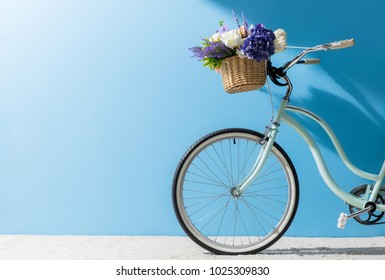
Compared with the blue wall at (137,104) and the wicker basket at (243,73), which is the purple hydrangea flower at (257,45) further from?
the blue wall at (137,104)

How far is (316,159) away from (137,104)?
1035 millimetres

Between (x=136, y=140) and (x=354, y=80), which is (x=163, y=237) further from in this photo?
(x=354, y=80)

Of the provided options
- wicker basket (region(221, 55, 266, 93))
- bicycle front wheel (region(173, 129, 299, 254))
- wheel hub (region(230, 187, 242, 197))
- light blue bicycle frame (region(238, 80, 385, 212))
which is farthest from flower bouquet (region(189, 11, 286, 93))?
bicycle front wheel (region(173, 129, 299, 254))

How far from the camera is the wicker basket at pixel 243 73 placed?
294 centimetres

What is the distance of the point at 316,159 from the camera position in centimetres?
318

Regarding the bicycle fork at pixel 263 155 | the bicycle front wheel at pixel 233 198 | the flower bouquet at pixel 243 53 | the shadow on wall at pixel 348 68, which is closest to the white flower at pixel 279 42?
the flower bouquet at pixel 243 53

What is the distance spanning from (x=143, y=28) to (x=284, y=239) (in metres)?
1.35

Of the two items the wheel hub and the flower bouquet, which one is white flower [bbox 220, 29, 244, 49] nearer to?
the flower bouquet

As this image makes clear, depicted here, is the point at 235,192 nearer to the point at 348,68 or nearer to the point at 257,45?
the point at 257,45

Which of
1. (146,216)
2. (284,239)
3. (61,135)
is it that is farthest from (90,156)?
(284,239)

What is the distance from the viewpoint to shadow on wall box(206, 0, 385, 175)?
3.47m

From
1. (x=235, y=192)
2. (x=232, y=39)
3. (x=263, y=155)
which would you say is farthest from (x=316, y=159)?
(x=232, y=39)
